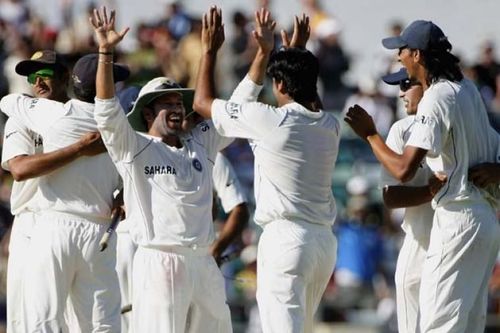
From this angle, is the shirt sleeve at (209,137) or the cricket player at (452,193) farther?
the shirt sleeve at (209,137)

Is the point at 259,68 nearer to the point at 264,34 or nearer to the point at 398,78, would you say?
the point at 264,34

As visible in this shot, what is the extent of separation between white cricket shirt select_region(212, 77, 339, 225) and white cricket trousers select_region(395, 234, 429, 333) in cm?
68

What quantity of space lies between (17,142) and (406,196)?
2683mm

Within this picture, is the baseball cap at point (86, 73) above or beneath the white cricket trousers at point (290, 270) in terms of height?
above

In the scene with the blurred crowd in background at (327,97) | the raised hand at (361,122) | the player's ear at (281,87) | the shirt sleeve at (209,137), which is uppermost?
the player's ear at (281,87)

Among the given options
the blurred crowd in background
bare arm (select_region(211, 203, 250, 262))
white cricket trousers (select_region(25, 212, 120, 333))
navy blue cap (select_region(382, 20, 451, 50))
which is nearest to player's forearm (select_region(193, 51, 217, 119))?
navy blue cap (select_region(382, 20, 451, 50))

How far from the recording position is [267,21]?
1083cm

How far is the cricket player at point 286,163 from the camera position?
35.0 ft

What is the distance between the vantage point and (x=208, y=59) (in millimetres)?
10602

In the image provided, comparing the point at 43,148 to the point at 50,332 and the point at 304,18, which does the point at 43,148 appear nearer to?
the point at 50,332

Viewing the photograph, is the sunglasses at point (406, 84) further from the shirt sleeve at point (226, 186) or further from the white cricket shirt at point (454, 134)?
the shirt sleeve at point (226, 186)

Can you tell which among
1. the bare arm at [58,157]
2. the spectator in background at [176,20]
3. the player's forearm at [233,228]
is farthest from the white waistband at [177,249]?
the spectator in background at [176,20]

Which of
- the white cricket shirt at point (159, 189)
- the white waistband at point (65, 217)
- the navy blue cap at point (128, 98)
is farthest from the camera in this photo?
the navy blue cap at point (128, 98)

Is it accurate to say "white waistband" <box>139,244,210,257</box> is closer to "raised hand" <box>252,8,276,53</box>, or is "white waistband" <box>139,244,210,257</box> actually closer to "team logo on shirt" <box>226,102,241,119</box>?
"team logo on shirt" <box>226,102,241,119</box>
